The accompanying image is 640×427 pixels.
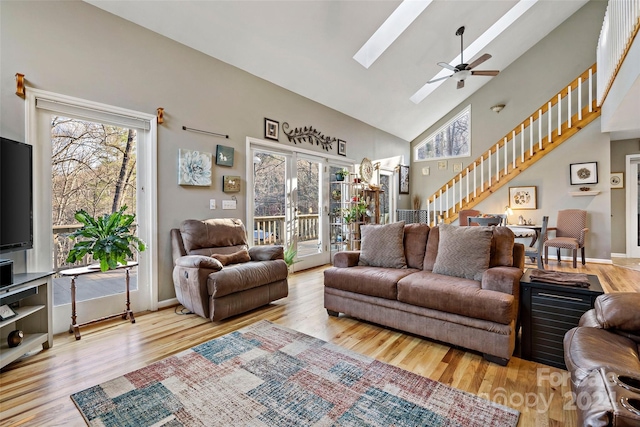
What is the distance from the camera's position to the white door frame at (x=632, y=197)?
5734 mm

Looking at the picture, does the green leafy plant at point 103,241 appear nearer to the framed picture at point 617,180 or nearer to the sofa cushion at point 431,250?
the sofa cushion at point 431,250

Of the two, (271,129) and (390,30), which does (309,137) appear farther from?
(390,30)

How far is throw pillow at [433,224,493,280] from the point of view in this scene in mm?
2506

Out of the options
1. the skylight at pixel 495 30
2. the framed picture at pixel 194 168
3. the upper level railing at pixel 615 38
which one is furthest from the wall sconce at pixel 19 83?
the skylight at pixel 495 30

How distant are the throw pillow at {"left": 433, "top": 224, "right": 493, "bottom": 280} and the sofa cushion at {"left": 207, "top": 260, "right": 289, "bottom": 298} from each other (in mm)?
1689

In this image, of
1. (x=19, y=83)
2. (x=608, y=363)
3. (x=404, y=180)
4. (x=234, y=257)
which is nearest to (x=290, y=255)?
(x=234, y=257)

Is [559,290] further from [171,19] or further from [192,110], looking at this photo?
[171,19]

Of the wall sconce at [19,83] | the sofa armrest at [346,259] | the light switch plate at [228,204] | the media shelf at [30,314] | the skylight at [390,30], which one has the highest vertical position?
the skylight at [390,30]

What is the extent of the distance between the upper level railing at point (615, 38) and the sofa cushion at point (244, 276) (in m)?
4.27

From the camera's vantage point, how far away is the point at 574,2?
582 cm

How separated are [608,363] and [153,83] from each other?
13.4 feet

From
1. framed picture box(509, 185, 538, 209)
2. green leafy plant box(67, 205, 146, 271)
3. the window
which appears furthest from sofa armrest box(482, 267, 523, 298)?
the window

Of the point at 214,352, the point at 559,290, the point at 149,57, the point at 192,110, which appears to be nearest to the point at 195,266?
the point at 214,352

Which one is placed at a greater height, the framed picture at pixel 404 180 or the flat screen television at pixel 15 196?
the framed picture at pixel 404 180
